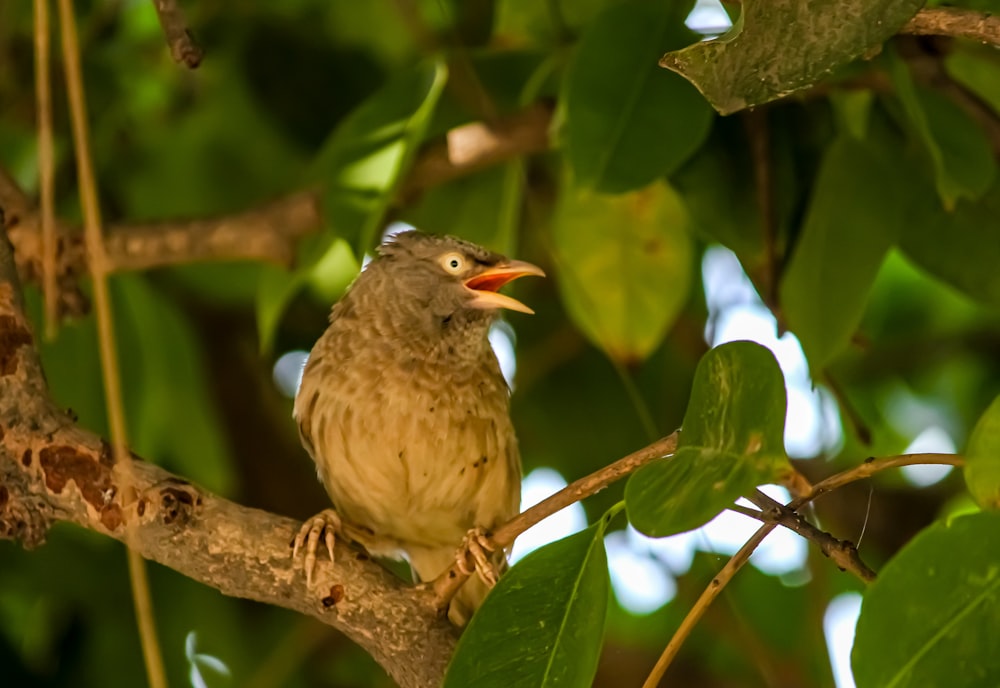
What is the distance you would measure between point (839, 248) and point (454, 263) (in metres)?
1.00

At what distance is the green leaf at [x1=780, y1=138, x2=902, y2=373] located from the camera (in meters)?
2.79

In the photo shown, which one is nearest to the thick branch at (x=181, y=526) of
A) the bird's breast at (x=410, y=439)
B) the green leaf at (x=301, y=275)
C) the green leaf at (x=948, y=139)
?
the bird's breast at (x=410, y=439)

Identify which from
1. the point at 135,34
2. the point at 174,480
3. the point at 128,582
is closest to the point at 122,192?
the point at 135,34

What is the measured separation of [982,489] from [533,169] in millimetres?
2615

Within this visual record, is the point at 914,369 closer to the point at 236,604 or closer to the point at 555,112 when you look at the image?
the point at 555,112

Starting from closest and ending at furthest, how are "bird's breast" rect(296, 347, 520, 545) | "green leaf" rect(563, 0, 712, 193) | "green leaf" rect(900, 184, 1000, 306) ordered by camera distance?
"green leaf" rect(563, 0, 712, 193) → "green leaf" rect(900, 184, 1000, 306) → "bird's breast" rect(296, 347, 520, 545)

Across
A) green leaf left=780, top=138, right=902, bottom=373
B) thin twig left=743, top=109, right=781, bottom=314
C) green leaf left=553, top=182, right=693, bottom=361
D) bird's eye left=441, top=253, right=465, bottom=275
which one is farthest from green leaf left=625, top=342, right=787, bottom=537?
bird's eye left=441, top=253, right=465, bottom=275

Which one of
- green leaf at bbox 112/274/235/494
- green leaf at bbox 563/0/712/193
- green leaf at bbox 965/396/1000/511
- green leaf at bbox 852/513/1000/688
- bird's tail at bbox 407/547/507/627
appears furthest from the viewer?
green leaf at bbox 112/274/235/494

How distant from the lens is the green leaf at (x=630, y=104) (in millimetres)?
2746

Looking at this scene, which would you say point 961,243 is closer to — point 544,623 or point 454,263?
point 454,263

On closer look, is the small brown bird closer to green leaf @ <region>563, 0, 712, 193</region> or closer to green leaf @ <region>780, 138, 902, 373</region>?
green leaf @ <region>563, 0, 712, 193</region>

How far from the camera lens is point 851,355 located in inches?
156

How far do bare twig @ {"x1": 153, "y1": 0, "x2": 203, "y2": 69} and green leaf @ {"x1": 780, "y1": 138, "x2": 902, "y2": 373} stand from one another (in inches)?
51.6

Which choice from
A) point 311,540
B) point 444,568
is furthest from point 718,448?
point 444,568
